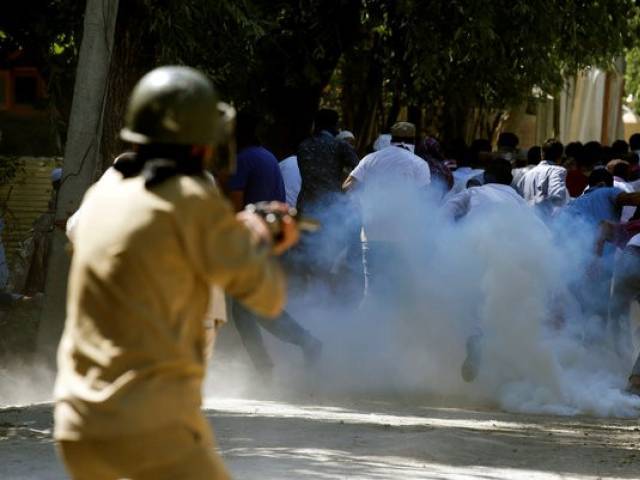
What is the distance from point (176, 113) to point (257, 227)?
361mm

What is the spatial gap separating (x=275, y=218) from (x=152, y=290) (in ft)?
1.28

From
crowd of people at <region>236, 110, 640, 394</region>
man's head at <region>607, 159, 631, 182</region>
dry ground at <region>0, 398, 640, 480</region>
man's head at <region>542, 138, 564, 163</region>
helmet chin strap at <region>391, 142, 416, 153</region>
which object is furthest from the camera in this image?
man's head at <region>542, 138, 564, 163</region>

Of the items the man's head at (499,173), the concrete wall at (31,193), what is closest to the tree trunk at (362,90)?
the concrete wall at (31,193)

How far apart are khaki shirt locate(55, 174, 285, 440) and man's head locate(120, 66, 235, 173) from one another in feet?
0.39

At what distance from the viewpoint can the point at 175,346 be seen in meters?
3.87

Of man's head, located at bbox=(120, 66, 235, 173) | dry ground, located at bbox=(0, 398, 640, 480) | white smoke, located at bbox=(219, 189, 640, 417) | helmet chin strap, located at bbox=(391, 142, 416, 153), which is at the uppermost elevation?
helmet chin strap, located at bbox=(391, 142, 416, 153)

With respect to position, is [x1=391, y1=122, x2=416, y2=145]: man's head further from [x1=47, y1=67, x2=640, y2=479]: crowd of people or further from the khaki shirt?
the khaki shirt

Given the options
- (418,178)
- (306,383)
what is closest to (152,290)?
(306,383)

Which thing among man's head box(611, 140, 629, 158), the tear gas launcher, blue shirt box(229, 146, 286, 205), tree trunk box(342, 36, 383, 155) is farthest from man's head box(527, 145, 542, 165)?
the tear gas launcher

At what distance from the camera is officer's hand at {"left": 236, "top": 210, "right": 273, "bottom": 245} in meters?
3.92

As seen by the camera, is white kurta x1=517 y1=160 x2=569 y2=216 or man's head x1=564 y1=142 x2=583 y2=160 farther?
man's head x1=564 y1=142 x2=583 y2=160

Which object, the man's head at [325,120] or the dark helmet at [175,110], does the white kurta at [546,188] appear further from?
the dark helmet at [175,110]

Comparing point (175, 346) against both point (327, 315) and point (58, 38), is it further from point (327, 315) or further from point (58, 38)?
point (58, 38)

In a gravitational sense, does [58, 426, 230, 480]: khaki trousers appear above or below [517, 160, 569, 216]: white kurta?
below
